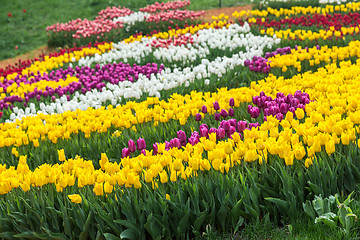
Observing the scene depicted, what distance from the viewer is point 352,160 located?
3.78 m

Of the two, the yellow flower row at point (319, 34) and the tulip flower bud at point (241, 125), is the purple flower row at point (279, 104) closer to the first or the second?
the tulip flower bud at point (241, 125)

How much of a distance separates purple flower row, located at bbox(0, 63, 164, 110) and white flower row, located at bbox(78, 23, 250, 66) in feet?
1.78

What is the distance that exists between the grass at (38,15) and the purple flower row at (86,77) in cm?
657

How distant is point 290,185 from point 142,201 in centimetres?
122

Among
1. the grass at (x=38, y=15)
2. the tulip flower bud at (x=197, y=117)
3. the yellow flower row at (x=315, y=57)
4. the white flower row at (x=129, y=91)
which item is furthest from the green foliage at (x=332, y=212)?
the grass at (x=38, y=15)

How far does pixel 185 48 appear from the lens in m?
10.6

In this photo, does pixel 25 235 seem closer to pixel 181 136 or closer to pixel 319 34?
pixel 181 136

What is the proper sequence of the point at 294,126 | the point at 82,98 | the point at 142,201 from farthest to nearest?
the point at 82,98 → the point at 294,126 → the point at 142,201

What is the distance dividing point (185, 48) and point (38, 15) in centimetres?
1300

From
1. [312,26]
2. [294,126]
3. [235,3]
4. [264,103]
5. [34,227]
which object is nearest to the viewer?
[34,227]

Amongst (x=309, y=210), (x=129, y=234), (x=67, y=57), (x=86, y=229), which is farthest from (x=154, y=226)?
(x=67, y=57)

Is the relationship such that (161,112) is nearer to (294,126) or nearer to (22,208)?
(294,126)

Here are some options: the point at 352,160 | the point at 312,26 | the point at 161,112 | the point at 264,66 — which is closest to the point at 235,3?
the point at 312,26

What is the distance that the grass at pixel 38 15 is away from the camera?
17375mm
